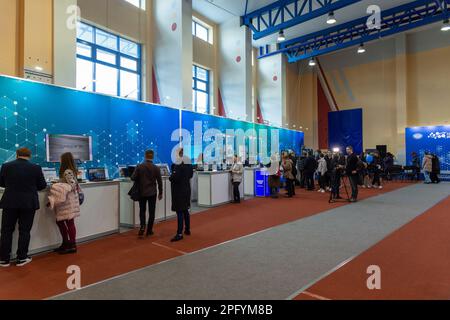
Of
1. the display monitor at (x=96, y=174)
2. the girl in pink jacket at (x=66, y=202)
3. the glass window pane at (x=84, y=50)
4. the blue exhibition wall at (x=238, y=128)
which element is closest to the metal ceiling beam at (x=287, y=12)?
the blue exhibition wall at (x=238, y=128)

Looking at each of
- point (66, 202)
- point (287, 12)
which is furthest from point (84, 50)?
point (287, 12)

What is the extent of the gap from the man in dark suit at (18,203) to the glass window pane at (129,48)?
21.3 ft

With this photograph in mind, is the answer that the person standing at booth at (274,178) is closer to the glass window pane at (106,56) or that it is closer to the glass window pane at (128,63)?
the glass window pane at (128,63)

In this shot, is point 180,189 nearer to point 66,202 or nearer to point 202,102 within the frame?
point 66,202

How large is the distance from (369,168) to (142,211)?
9585 mm

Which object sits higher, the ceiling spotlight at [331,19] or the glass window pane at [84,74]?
the ceiling spotlight at [331,19]

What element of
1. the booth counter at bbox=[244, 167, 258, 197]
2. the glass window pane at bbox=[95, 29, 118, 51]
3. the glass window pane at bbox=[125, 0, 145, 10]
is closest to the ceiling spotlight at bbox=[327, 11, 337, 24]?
the booth counter at bbox=[244, 167, 258, 197]

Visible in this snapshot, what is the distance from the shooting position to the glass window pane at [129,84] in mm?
9266

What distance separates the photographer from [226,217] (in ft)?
20.5

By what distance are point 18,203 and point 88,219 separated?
1242 mm

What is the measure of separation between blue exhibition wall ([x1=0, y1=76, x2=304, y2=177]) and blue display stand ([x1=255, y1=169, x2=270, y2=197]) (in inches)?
77.7

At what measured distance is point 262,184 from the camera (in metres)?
9.45
